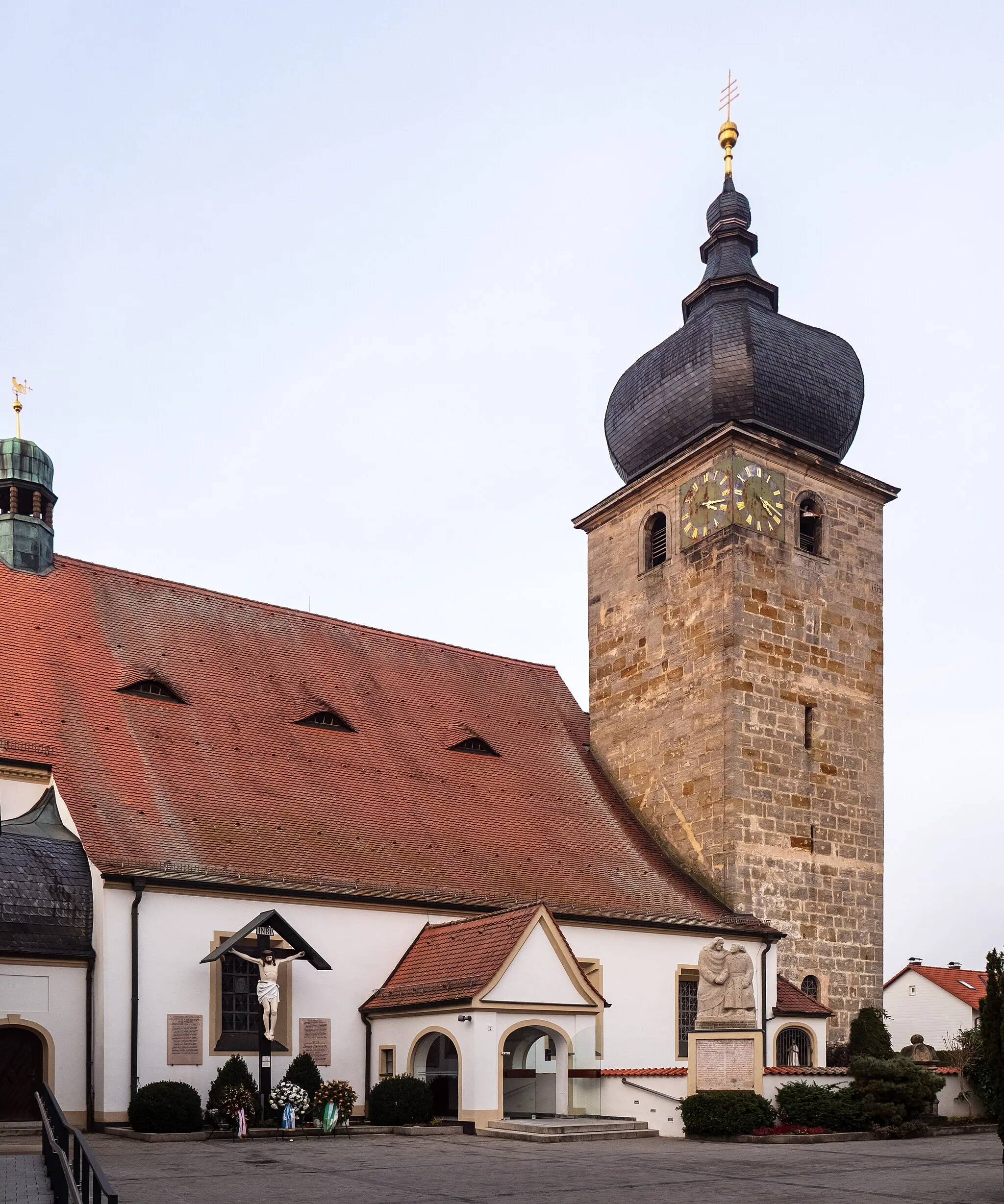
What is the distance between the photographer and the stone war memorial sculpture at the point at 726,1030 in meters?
19.0

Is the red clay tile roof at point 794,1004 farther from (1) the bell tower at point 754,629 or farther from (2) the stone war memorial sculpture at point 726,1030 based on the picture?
(2) the stone war memorial sculpture at point 726,1030

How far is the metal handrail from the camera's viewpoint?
7554 millimetres

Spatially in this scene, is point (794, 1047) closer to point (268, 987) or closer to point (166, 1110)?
point (268, 987)

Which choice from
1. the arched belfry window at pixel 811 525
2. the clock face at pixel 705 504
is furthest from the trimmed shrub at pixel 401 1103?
the arched belfry window at pixel 811 525

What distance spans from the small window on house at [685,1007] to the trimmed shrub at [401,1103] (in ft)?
21.3

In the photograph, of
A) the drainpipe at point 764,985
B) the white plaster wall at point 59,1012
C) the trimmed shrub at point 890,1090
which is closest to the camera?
the white plaster wall at point 59,1012

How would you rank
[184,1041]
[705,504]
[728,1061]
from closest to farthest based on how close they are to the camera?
[184,1041]
[728,1061]
[705,504]

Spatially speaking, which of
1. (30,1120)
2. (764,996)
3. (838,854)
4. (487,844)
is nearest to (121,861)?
(30,1120)

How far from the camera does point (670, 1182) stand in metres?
13.0

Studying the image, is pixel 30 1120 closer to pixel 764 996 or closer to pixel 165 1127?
pixel 165 1127

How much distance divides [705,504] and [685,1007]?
10.1 metres

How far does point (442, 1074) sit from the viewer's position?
69.2ft

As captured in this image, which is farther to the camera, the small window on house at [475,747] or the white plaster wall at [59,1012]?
the small window on house at [475,747]

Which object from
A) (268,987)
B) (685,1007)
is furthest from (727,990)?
(268,987)
